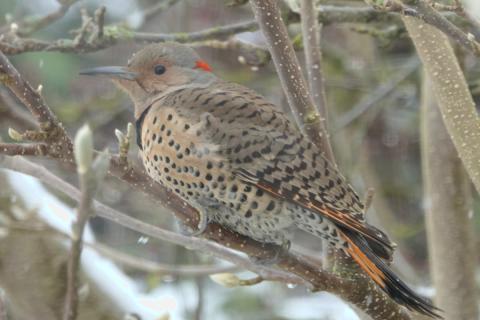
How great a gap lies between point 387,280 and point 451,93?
554 millimetres

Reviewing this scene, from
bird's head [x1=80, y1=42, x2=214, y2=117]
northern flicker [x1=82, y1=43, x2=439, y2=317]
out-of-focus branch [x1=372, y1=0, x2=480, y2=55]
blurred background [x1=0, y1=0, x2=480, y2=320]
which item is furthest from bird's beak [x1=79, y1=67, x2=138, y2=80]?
out-of-focus branch [x1=372, y1=0, x2=480, y2=55]

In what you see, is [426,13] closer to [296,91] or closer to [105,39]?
[296,91]

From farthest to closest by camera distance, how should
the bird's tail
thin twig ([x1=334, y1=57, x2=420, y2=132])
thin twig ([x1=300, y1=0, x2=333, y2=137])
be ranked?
thin twig ([x1=334, y1=57, x2=420, y2=132]), thin twig ([x1=300, y1=0, x2=333, y2=137]), the bird's tail

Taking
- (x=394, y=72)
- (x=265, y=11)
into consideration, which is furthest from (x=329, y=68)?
(x=265, y=11)

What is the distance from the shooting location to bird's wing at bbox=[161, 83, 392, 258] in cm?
256

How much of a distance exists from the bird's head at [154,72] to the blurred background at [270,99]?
0.38m

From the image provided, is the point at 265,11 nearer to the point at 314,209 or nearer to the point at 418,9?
the point at 418,9

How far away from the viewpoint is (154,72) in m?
3.07

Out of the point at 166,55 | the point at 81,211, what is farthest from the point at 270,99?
the point at 81,211

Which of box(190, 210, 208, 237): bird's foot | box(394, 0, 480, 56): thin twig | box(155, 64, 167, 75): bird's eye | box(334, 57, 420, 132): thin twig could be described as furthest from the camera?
box(334, 57, 420, 132): thin twig

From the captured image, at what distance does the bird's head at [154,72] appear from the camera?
9.98 feet

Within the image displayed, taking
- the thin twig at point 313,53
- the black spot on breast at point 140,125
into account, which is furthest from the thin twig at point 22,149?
the black spot on breast at point 140,125

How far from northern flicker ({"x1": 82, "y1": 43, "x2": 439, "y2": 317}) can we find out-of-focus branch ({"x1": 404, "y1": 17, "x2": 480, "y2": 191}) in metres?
0.33

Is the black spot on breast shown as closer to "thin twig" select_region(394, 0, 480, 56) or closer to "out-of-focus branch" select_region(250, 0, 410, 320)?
"out-of-focus branch" select_region(250, 0, 410, 320)
